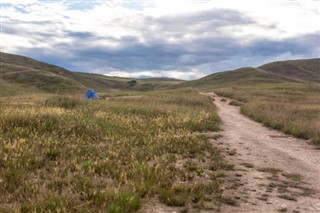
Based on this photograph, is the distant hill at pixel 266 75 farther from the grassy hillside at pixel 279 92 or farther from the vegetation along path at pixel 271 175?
the vegetation along path at pixel 271 175

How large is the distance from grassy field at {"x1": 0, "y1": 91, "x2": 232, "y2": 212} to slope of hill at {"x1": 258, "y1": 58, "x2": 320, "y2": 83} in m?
130

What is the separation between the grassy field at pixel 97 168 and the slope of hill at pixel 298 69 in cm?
12963

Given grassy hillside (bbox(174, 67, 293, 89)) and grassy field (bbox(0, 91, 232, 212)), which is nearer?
grassy field (bbox(0, 91, 232, 212))

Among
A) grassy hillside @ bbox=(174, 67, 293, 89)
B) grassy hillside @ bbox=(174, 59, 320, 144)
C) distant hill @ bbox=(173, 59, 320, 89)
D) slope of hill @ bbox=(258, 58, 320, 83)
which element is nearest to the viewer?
grassy hillside @ bbox=(174, 59, 320, 144)

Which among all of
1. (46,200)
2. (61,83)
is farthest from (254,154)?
(61,83)

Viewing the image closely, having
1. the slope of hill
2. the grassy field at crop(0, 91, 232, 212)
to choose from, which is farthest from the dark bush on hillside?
the slope of hill

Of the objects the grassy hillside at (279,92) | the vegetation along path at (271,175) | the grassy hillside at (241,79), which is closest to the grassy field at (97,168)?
the vegetation along path at (271,175)

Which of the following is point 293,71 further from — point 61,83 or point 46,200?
point 46,200

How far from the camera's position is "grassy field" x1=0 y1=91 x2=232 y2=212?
23.0 feet

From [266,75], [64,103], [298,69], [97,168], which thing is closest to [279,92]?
[64,103]

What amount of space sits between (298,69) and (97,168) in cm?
15330

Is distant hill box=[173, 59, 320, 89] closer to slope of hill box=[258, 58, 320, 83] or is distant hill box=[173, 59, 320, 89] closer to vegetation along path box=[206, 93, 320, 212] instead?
slope of hill box=[258, 58, 320, 83]

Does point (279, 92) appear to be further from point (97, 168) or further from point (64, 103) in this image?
point (97, 168)

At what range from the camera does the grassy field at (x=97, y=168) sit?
23.0 ft
